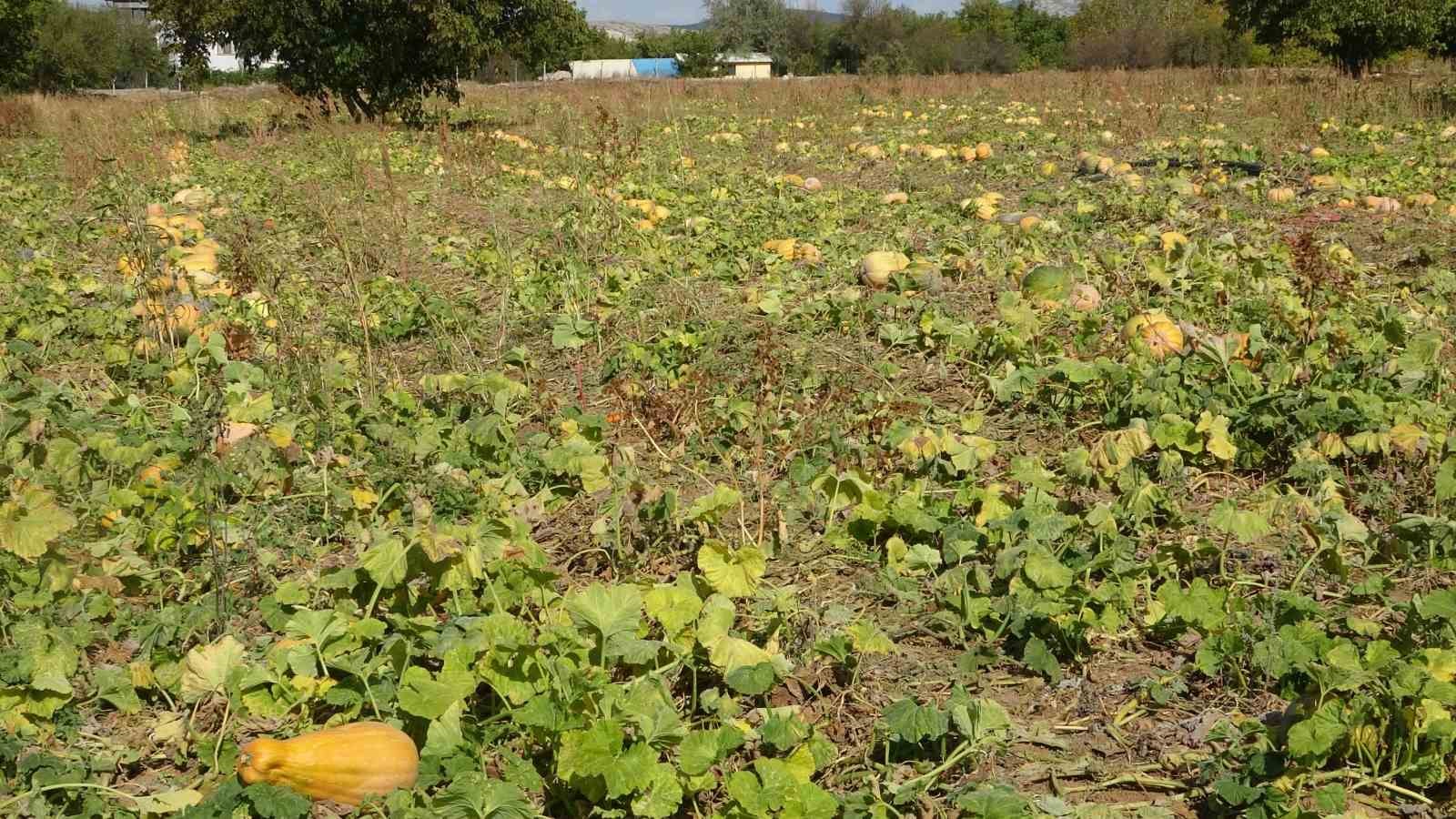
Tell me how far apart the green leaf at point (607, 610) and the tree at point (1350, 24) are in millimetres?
25726

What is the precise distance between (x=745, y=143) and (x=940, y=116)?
4.09m

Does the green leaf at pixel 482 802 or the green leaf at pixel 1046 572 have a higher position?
the green leaf at pixel 1046 572

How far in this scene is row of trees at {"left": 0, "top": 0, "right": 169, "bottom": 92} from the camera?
32844mm

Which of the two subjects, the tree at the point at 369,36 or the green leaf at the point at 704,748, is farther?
the tree at the point at 369,36

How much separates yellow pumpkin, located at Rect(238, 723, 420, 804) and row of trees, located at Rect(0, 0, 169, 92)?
1398 inches

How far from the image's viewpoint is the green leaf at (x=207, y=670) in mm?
2521

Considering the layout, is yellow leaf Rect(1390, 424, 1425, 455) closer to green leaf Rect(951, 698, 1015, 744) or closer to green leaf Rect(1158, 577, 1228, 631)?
green leaf Rect(1158, 577, 1228, 631)

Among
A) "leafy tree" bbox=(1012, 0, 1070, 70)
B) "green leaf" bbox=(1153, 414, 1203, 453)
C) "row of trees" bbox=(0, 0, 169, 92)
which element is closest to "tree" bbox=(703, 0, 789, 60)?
"leafy tree" bbox=(1012, 0, 1070, 70)

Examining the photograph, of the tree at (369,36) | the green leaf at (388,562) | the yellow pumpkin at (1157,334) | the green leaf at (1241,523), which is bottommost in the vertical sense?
the green leaf at (1241,523)

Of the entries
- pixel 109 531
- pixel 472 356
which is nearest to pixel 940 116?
pixel 472 356

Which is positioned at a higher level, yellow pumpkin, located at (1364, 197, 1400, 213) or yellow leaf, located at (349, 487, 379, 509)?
yellow pumpkin, located at (1364, 197, 1400, 213)

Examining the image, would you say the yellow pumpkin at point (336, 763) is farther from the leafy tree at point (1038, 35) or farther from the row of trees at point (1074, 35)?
the leafy tree at point (1038, 35)

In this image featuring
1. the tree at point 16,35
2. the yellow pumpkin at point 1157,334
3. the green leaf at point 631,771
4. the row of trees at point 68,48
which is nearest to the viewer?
the green leaf at point 631,771

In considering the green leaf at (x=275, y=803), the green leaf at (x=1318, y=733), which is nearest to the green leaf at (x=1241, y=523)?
the green leaf at (x=1318, y=733)
